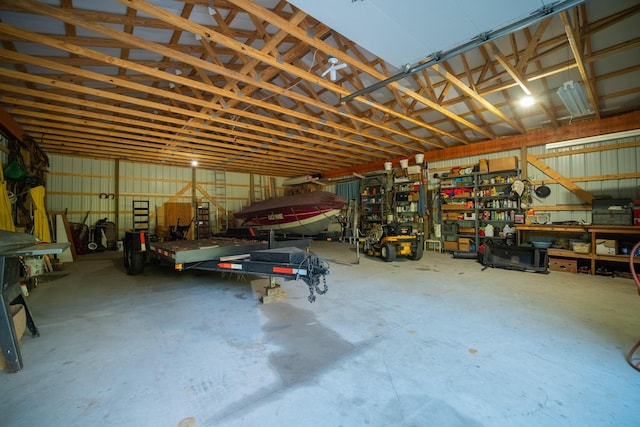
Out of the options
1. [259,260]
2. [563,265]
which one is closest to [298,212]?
[259,260]

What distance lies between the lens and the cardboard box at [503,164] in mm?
7512

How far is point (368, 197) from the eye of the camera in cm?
1171

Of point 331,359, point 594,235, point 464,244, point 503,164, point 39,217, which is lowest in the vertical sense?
point 331,359

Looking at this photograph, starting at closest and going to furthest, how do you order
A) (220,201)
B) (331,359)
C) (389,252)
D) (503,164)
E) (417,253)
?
(331,359), (389,252), (417,253), (503,164), (220,201)

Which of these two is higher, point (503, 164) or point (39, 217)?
point (503, 164)

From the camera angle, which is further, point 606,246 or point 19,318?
point 606,246

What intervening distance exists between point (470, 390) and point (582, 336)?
1.89m

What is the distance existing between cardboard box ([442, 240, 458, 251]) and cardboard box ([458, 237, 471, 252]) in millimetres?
177

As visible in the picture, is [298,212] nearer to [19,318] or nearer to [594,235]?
[19,318]

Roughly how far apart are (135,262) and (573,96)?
9399 mm

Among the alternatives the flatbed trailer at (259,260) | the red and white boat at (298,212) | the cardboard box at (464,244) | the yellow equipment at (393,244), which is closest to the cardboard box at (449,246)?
the cardboard box at (464,244)

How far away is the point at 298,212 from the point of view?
33.0 ft

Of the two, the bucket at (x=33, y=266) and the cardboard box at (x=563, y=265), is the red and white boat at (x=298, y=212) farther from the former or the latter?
the cardboard box at (x=563, y=265)

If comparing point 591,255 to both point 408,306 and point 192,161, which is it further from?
point 192,161
